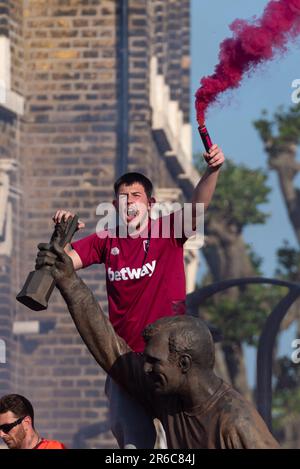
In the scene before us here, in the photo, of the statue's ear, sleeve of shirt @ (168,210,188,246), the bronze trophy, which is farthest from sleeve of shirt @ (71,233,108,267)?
the statue's ear

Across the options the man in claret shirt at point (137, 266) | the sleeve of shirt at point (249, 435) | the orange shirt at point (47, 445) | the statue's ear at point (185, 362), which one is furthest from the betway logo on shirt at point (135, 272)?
the sleeve of shirt at point (249, 435)

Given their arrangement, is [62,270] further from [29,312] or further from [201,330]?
[29,312]

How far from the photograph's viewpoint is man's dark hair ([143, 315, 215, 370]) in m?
10.5

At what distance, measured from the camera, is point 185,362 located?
10.5 m

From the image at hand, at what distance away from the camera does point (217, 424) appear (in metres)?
10.5

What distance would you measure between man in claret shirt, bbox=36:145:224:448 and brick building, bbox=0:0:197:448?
14.4 meters

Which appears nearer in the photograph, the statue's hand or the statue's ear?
the statue's ear

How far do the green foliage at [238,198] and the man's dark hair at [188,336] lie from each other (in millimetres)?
27248

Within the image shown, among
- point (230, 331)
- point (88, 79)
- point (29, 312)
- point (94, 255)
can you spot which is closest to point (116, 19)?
point (88, 79)

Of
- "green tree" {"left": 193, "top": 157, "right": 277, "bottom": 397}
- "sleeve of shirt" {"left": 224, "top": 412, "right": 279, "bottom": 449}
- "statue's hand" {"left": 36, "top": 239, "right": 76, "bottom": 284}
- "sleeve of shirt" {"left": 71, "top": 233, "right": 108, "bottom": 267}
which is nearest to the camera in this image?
"sleeve of shirt" {"left": 224, "top": 412, "right": 279, "bottom": 449}

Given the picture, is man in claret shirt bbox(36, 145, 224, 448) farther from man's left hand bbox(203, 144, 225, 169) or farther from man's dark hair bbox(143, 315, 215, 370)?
man's dark hair bbox(143, 315, 215, 370)

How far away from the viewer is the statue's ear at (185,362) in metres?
10.5

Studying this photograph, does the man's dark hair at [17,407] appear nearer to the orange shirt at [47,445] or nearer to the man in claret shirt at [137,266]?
the orange shirt at [47,445]

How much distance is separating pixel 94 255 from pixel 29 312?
14629 millimetres
